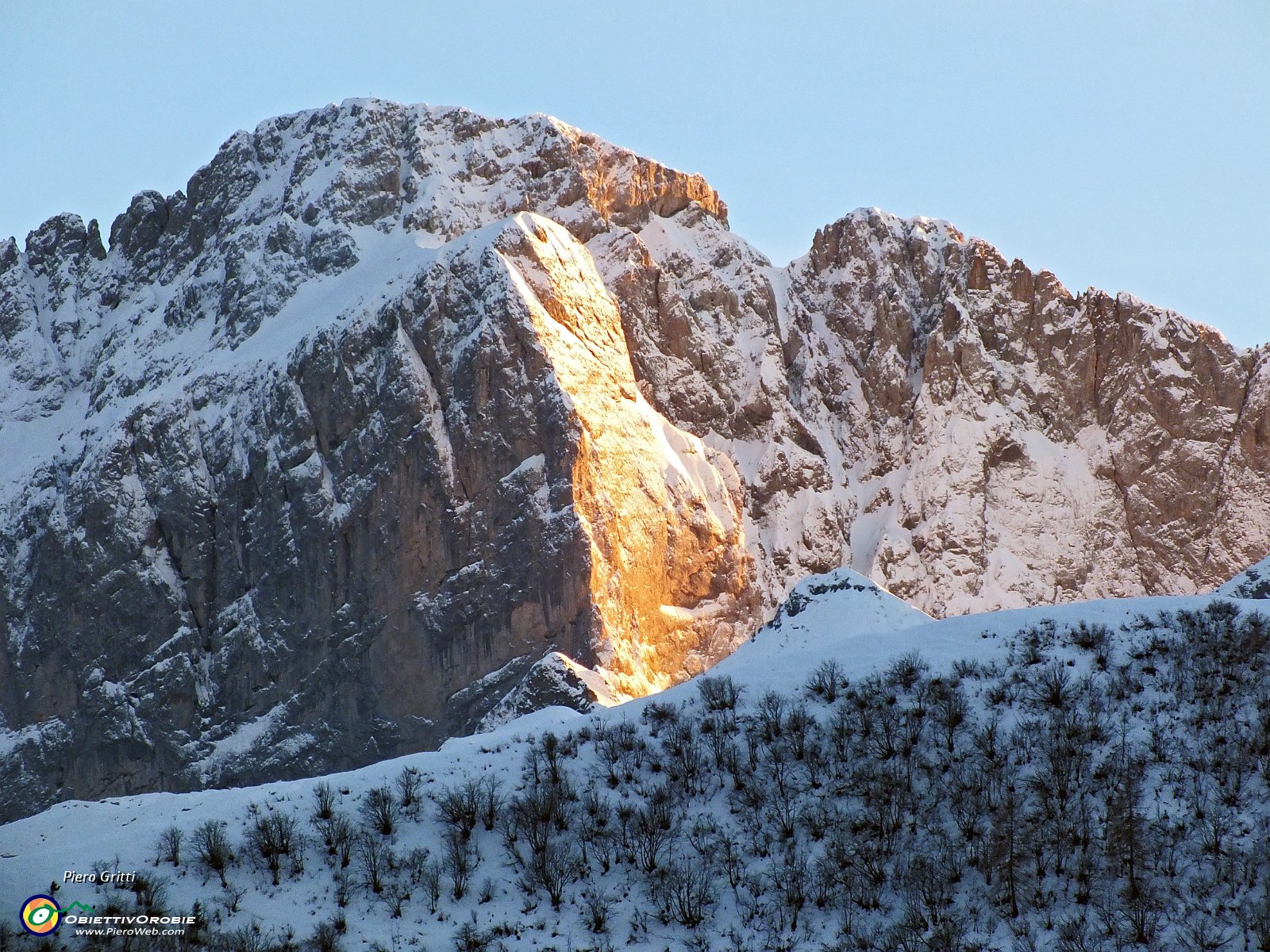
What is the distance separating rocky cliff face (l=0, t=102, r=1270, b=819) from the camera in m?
142

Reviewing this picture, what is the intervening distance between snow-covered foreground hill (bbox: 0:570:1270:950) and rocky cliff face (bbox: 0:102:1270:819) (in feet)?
218

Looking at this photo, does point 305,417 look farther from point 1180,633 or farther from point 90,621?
point 1180,633

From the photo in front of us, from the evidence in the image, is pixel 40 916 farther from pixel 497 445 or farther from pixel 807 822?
pixel 497 445

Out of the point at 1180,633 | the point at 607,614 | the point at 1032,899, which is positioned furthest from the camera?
the point at 607,614

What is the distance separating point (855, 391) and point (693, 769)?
11644cm

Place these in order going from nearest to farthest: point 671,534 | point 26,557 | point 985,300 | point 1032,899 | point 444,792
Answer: point 1032,899
point 444,792
point 671,534
point 26,557
point 985,300

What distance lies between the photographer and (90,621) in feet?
509

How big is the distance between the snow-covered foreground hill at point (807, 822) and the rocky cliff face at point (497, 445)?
66.6 m

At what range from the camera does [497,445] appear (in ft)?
470

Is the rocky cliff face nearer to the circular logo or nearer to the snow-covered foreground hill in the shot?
the snow-covered foreground hill

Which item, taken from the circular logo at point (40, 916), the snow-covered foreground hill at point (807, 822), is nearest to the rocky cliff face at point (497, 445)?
the snow-covered foreground hill at point (807, 822)

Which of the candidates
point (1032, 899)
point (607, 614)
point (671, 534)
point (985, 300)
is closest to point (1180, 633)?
point (1032, 899)

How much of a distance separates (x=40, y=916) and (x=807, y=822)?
2280 cm

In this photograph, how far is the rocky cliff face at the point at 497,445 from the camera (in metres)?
142
